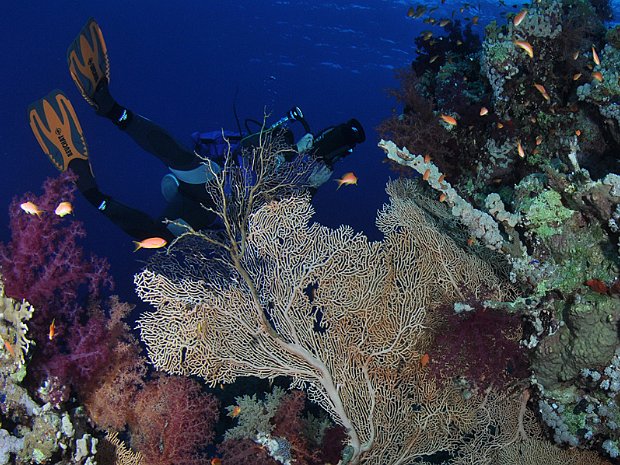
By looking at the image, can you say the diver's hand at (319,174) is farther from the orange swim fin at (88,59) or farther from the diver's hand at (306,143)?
the orange swim fin at (88,59)

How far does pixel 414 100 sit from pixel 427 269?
113 inches

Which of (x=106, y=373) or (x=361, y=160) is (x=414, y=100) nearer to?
(x=106, y=373)

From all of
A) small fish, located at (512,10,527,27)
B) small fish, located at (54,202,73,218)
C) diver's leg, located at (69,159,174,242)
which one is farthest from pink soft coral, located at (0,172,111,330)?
small fish, located at (512,10,527,27)

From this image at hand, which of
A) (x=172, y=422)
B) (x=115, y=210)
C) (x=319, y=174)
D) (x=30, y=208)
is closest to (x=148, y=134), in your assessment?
(x=115, y=210)

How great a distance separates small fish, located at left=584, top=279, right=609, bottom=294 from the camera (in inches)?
146

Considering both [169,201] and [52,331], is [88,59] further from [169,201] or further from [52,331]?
[52,331]

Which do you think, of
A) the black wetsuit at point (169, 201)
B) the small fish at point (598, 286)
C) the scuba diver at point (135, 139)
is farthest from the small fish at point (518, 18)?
the black wetsuit at point (169, 201)

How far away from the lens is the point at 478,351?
4301mm

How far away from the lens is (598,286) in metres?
3.72

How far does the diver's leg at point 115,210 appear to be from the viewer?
22.3 ft

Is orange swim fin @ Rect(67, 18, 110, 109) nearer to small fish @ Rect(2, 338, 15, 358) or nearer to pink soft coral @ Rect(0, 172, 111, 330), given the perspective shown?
pink soft coral @ Rect(0, 172, 111, 330)

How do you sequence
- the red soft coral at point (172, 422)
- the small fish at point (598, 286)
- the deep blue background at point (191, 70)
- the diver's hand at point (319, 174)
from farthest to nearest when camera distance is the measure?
the deep blue background at point (191, 70)
the diver's hand at point (319, 174)
the red soft coral at point (172, 422)
the small fish at point (598, 286)

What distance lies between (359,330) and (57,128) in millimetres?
5705

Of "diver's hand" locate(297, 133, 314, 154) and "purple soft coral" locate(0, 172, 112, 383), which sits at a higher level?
"diver's hand" locate(297, 133, 314, 154)
